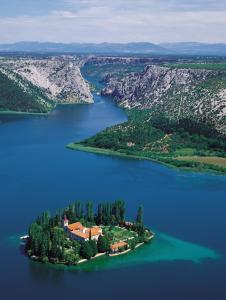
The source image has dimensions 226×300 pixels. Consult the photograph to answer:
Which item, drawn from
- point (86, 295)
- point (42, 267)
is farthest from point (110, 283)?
point (42, 267)

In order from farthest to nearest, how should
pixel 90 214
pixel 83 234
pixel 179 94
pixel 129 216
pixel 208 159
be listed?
1. pixel 179 94
2. pixel 208 159
3. pixel 129 216
4. pixel 90 214
5. pixel 83 234

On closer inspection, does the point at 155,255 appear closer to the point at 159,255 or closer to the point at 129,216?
the point at 159,255

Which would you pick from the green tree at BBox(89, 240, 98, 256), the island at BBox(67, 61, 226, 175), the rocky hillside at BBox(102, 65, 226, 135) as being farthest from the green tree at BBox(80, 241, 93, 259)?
the rocky hillside at BBox(102, 65, 226, 135)

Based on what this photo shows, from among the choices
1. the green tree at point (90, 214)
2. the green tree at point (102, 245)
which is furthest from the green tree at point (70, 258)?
the green tree at point (90, 214)

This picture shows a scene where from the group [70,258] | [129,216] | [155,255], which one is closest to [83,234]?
[70,258]

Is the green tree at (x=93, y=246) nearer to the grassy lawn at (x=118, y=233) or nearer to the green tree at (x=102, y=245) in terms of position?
the green tree at (x=102, y=245)

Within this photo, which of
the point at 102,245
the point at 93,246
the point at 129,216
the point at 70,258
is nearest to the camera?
the point at 70,258

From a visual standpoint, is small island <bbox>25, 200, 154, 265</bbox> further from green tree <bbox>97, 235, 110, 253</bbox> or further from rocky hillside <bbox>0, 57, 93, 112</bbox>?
rocky hillside <bbox>0, 57, 93, 112</bbox>
